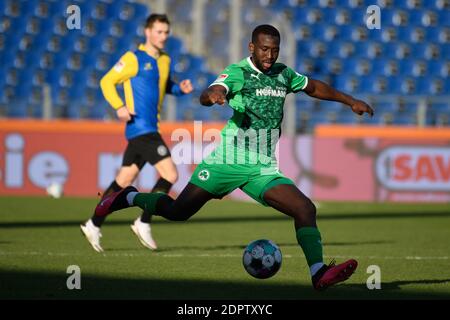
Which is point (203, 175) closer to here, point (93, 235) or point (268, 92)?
point (268, 92)

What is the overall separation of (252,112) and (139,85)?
12.0ft

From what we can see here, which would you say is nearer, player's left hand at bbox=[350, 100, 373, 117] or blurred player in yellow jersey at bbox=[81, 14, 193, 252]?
player's left hand at bbox=[350, 100, 373, 117]

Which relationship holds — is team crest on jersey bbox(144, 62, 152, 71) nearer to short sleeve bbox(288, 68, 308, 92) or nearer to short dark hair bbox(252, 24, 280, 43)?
short sleeve bbox(288, 68, 308, 92)

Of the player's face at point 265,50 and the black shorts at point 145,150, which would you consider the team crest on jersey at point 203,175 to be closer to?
the player's face at point 265,50

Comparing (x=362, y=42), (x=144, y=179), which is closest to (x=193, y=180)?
(x=144, y=179)

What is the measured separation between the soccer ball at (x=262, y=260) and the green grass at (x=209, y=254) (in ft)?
0.41

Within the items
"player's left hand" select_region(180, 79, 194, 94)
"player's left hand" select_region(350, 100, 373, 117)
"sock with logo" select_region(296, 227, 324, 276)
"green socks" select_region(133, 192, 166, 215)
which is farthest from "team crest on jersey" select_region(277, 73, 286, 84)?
"player's left hand" select_region(180, 79, 194, 94)

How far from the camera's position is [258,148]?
748 centimetres

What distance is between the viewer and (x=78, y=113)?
20125mm

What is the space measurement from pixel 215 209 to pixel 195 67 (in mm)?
6481

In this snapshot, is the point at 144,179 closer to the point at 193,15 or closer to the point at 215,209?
the point at 215,209

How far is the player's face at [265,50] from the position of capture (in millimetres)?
7238

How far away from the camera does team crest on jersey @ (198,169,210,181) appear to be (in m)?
7.53

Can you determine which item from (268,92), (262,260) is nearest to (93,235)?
(262,260)
